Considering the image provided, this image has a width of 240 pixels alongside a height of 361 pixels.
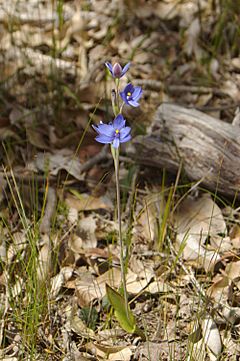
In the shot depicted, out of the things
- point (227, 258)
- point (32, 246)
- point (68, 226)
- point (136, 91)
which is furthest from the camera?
point (68, 226)

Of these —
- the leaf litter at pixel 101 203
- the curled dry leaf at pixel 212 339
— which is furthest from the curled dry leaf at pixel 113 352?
the curled dry leaf at pixel 212 339

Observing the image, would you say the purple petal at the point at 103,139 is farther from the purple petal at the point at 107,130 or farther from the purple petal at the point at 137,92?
the purple petal at the point at 137,92

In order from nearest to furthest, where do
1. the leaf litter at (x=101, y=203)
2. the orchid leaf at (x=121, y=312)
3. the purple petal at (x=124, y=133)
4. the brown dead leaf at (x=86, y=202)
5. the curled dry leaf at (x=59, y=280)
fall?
the purple petal at (x=124, y=133), the orchid leaf at (x=121, y=312), the leaf litter at (x=101, y=203), the curled dry leaf at (x=59, y=280), the brown dead leaf at (x=86, y=202)

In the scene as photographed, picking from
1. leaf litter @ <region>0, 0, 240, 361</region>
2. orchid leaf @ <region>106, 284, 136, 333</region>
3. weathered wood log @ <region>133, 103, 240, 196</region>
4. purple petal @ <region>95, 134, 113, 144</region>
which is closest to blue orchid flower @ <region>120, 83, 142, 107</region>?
purple petal @ <region>95, 134, 113, 144</region>

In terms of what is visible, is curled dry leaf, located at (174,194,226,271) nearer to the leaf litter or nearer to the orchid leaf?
the leaf litter

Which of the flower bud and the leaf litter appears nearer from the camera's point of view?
the flower bud

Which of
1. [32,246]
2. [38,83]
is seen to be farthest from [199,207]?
[38,83]

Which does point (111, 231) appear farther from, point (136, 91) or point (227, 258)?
point (136, 91)
